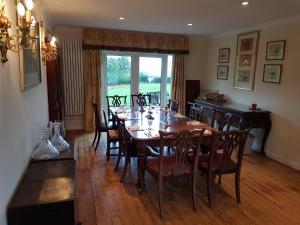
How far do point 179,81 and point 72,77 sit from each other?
2.71m

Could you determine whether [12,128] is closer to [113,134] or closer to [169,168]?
[169,168]

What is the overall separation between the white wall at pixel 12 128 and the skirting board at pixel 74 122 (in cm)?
362

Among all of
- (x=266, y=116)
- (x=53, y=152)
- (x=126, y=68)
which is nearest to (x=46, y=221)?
(x=53, y=152)

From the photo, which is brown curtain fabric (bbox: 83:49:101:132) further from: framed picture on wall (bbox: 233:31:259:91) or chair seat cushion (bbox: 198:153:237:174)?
chair seat cushion (bbox: 198:153:237:174)

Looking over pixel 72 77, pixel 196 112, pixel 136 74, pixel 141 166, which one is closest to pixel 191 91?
pixel 136 74

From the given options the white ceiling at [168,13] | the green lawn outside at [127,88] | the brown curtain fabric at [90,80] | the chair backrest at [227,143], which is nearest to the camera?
the chair backrest at [227,143]

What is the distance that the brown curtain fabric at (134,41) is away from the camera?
557cm

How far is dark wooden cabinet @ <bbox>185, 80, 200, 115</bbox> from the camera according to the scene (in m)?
6.52

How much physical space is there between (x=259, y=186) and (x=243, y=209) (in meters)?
0.72

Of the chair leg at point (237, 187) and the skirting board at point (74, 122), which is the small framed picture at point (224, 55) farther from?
the skirting board at point (74, 122)

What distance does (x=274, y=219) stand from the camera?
2568 millimetres

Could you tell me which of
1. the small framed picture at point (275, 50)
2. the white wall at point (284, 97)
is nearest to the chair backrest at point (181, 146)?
the white wall at point (284, 97)

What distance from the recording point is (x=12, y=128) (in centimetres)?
180

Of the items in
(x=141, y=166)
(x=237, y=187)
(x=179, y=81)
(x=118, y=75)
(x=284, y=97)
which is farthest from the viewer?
(x=179, y=81)
